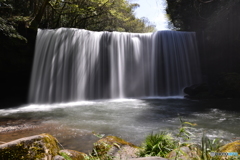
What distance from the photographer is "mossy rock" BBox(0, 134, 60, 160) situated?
2.34m

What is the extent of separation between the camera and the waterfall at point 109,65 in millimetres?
13102

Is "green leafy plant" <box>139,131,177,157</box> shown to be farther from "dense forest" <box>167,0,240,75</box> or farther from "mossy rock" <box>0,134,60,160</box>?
"dense forest" <box>167,0,240,75</box>

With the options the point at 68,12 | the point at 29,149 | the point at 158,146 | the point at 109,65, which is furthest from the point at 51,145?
the point at 68,12

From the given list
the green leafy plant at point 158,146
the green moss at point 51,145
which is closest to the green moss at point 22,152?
the green moss at point 51,145

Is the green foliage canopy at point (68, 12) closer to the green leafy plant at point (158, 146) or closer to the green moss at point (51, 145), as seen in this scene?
the green moss at point (51, 145)

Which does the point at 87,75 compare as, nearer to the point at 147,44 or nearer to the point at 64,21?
the point at 147,44

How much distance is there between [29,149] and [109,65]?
12620mm

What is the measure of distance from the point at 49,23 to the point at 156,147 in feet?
61.6

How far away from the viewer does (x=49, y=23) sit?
18750mm

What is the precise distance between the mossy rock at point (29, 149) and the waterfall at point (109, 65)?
1059 centimetres

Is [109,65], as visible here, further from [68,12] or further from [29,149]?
[29,149]

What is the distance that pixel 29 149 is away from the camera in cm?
244

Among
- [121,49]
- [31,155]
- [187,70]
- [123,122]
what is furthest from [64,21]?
[31,155]

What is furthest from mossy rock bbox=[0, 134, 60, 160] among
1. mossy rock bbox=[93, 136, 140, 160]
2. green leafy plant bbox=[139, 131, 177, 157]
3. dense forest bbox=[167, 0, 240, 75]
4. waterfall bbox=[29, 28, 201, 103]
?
dense forest bbox=[167, 0, 240, 75]
